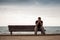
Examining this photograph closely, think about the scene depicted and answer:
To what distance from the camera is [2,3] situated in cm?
875

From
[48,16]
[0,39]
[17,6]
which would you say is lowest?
[0,39]

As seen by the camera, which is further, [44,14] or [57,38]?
[44,14]

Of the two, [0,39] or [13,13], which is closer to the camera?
[0,39]

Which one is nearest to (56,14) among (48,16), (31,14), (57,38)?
(48,16)

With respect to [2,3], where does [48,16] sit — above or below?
below

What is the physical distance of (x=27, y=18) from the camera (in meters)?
8.99

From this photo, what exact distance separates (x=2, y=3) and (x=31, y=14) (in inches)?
62.8

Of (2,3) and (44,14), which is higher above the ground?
(2,3)

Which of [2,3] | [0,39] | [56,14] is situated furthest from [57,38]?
[2,3]

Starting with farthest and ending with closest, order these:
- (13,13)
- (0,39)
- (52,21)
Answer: (52,21) < (13,13) < (0,39)

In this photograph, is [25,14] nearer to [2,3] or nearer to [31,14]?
[31,14]

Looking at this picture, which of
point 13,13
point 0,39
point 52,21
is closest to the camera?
point 0,39

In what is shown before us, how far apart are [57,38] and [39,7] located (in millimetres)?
4251

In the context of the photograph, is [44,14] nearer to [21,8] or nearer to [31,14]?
[31,14]
